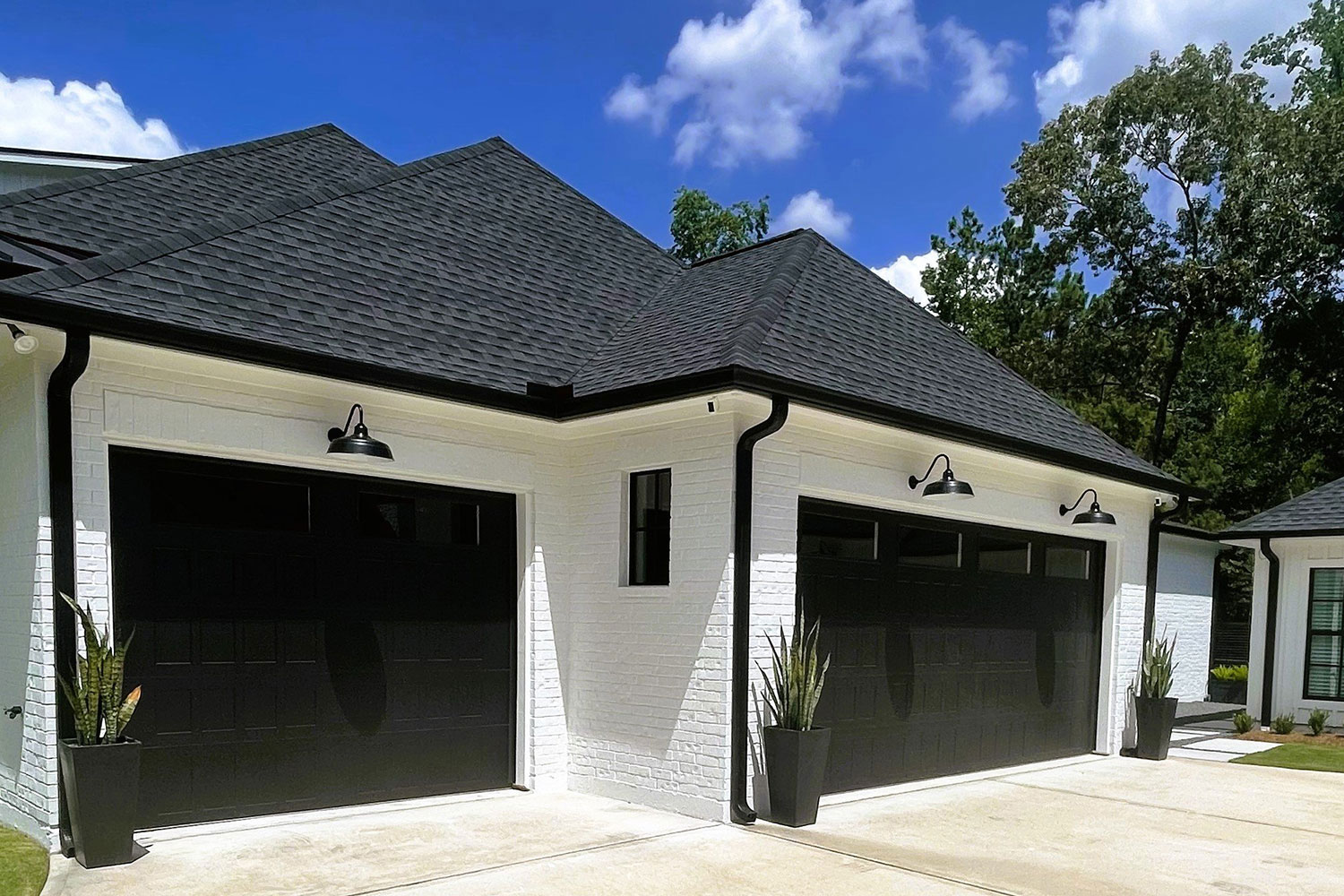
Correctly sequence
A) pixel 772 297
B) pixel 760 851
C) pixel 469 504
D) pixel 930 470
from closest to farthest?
pixel 760 851, pixel 469 504, pixel 772 297, pixel 930 470

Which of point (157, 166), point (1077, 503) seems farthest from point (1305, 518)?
point (157, 166)

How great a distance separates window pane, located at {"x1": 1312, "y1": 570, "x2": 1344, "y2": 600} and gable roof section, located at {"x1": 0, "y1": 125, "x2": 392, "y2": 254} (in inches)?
503

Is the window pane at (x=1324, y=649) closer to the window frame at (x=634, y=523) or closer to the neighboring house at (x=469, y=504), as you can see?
the neighboring house at (x=469, y=504)

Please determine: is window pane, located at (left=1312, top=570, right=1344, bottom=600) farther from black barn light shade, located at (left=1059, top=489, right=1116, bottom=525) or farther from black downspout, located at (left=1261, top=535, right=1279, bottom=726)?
black barn light shade, located at (left=1059, top=489, right=1116, bottom=525)

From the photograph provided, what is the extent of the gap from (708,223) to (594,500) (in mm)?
22248

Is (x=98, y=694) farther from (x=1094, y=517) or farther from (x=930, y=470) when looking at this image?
(x=1094, y=517)

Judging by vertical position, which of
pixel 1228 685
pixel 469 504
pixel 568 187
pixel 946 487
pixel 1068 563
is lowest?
pixel 1228 685

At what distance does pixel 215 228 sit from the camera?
24.0 feet

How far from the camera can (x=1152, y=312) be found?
81.5 feet

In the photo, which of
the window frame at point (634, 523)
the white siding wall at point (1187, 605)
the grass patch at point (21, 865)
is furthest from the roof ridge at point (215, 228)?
the white siding wall at point (1187, 605)

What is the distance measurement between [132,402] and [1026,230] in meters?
23.4

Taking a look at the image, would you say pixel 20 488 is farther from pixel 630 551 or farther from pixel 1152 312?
pixel 1152 312

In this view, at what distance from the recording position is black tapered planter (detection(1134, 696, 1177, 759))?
35.2 ft

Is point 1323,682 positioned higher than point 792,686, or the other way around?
point 792,686
